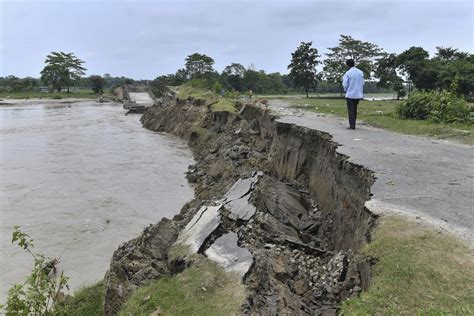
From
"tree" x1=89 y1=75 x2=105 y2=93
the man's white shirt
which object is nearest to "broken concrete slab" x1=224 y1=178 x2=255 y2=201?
the man's white shirt

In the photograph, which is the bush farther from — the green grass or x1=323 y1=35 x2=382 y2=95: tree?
the green grass

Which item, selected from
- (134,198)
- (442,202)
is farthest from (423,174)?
(134,198)

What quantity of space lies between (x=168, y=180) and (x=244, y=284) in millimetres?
12870

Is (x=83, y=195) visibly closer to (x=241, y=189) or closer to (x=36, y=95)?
(x=241, y=189)

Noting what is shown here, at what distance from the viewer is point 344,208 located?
24.6 feet

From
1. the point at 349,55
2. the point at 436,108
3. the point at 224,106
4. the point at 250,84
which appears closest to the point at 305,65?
the point at 349,55

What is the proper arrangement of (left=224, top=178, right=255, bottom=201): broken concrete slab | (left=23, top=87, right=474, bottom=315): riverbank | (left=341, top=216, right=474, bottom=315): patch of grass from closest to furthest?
(left=341, top=216, right=474, bottom=315): patch of grass, (left=23, top=87, right=474, bottom=315): riverbank, (left=224, top=178, right=255, bottom=201): broken concrete slab

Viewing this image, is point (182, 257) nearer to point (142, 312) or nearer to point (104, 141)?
point (142, 312)

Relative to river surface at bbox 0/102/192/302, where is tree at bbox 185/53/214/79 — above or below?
above

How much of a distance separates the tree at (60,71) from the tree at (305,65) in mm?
64812

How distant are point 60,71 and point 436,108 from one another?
94325 millimetres

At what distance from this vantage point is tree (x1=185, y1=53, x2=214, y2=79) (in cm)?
7313

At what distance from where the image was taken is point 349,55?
4556 cm

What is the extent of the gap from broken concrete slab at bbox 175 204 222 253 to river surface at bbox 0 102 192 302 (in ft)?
8.81
